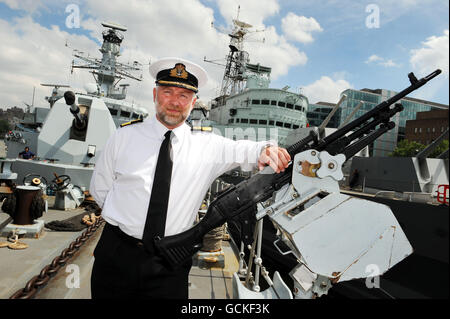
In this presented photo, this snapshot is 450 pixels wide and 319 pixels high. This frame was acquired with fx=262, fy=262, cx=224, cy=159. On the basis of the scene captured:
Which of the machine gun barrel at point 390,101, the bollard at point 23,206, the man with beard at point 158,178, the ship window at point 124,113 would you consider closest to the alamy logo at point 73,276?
the bollard at point 23,206

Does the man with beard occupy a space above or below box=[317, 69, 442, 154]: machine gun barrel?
below

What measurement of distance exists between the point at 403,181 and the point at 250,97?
14.1m

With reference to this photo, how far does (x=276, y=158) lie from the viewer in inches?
53.6

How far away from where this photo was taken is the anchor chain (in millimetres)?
2090

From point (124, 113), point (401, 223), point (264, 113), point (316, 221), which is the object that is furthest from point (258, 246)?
point (264, 113)

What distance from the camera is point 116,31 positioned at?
47.7 ft

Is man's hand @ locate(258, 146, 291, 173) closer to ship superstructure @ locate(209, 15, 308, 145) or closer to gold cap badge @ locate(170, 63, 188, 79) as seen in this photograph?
gold cap badge @ locate(170, 63, 188, 79)

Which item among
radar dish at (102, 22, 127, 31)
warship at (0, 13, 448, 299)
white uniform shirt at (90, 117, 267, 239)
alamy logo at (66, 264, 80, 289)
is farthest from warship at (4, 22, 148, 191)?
radar dish at (102, 22, 127, 31)

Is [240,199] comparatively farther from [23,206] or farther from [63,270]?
[23,206]

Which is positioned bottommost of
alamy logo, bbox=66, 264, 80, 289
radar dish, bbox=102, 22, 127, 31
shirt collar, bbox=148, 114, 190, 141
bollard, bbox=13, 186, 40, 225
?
alamy logo, bbox=66, 264, 80, 289

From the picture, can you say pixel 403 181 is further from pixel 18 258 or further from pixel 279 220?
pixel 18 258

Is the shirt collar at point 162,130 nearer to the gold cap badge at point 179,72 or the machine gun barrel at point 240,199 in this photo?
the gold cap badge at point 179,72

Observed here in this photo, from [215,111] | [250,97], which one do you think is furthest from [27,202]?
[215,111]

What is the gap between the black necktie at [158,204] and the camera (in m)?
1.38
